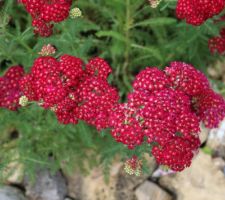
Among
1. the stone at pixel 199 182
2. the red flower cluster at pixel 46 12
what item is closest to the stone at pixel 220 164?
the stone at pixel 199 182

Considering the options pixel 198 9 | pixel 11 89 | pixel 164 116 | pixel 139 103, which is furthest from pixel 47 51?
pixel 198 9

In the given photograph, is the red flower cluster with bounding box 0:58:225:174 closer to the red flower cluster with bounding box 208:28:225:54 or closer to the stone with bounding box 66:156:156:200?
the red flower cluster with bounding box 208:28:225:54

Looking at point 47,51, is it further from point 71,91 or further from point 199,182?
point 199,182

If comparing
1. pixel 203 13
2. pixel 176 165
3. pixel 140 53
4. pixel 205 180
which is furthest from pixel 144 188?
pixel 203 13

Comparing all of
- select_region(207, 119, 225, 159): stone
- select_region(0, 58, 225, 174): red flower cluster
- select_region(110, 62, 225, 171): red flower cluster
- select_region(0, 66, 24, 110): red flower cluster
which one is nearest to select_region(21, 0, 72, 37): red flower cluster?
select_region(0, 58, 225, 174): red flower cluster

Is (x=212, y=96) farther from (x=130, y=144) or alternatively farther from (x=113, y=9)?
(x=113, y=9)

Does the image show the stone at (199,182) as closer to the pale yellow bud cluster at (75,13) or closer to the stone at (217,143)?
Result: the stone at (217,143)
